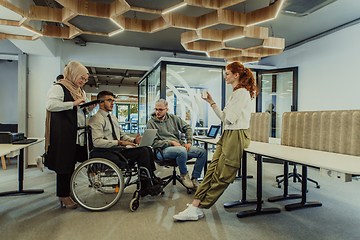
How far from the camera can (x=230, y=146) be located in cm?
209

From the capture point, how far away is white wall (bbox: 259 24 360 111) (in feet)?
16.0

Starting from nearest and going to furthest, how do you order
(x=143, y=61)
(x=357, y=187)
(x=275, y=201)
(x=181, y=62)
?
(x=275, y=201) < (x=357, y=187) < (x=181, y=62) < (x=143, y=61)

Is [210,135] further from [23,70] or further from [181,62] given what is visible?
[23,70]

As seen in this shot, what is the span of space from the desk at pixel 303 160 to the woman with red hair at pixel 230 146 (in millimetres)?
210

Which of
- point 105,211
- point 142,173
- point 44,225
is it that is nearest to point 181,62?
point 142,173

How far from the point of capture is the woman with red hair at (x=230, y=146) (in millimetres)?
2080

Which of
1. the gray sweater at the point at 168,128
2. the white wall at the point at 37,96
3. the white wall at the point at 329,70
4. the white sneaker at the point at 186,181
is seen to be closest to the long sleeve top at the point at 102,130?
the gray sweater at the point at 168,128

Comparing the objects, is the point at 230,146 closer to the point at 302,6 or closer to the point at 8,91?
the point at 302,6

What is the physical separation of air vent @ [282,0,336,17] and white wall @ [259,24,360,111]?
2366 mm

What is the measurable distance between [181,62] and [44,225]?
483cm

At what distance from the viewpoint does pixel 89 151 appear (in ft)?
8.10

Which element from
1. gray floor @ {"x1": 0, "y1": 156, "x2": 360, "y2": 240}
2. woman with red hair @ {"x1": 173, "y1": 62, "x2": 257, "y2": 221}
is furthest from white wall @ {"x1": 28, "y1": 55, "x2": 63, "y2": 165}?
woman with red hair @ {"x1": 173, "y1": 62, "x2": 257, "y2": 221}

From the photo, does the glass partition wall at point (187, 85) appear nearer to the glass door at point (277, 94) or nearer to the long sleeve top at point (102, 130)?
the glass door at point (277, 94)

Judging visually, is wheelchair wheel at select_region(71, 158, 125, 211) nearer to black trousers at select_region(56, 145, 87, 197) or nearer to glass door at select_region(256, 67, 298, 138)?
black trousers at select_region(56, 145, 87, 197)
